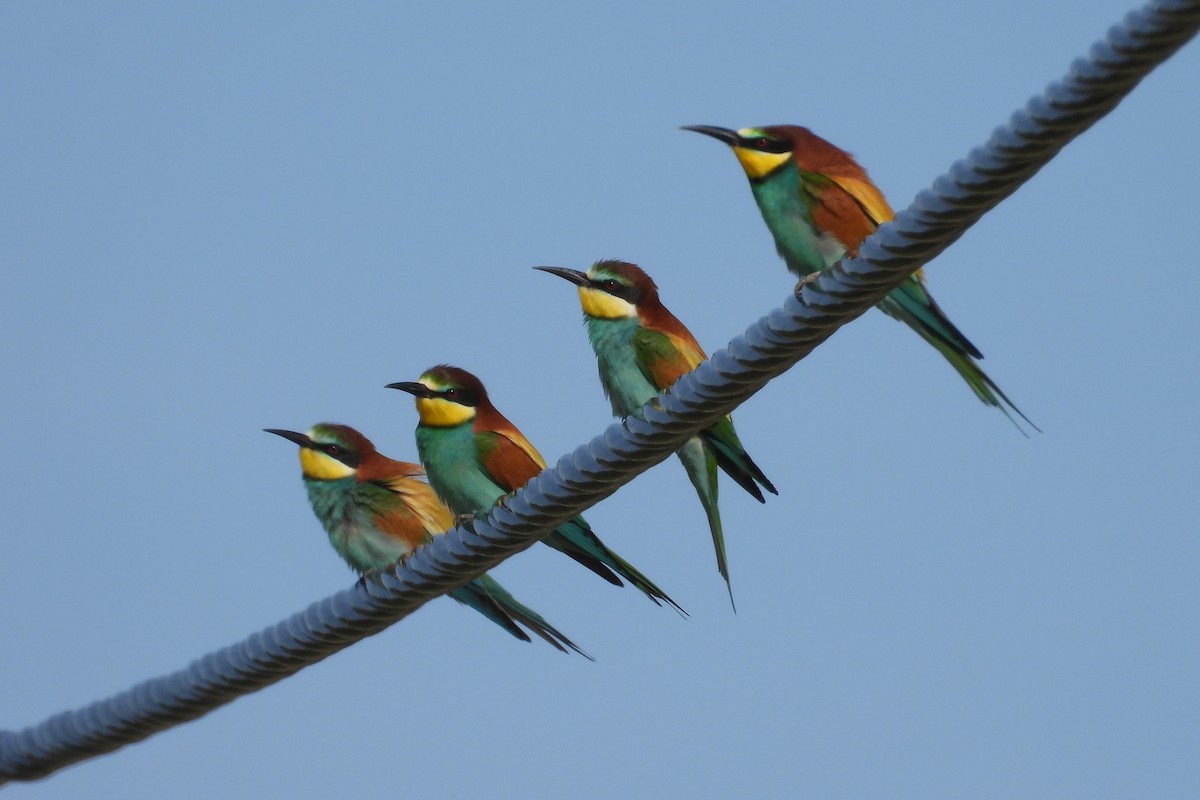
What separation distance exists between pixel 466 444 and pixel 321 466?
61 centimetres

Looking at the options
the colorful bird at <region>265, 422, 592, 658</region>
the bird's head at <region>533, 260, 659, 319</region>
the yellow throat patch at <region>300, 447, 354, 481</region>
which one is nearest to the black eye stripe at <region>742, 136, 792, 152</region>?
the bird's head at <region>533, 260, 659, 319</region>

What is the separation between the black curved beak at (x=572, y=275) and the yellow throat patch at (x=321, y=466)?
0.78 meters

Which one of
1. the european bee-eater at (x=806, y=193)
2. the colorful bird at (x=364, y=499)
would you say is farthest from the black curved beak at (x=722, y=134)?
the colorful bird at (x=364, y=499)

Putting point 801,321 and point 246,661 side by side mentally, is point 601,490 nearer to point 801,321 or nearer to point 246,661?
point 801,321

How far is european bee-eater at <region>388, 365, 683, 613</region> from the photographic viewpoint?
12.5 ft

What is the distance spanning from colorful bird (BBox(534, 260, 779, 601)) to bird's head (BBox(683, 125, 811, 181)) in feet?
1.18

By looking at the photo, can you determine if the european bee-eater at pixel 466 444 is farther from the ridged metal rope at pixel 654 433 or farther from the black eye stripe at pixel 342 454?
the ridged metal rope at pixel 654 433

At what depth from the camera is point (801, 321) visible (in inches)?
74.7

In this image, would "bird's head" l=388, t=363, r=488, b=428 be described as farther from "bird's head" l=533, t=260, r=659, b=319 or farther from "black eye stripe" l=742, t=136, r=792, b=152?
"black eye stripe" l=742, t=136, r=792, b=152

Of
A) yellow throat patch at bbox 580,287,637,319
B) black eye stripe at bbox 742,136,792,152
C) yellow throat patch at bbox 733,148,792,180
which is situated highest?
black eye stripe at bbox 742,136,792,152

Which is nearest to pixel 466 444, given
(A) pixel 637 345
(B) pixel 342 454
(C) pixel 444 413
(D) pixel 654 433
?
(C) pixel 444 413

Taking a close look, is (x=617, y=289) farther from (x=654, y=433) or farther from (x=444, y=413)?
(x=654, y=433)

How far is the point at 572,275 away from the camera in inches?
153

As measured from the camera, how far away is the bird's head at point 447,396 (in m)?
3.88
